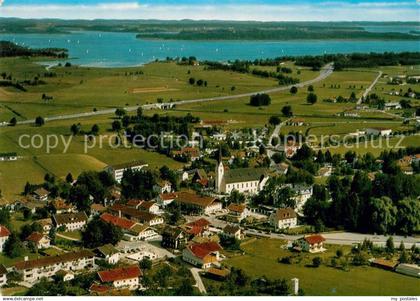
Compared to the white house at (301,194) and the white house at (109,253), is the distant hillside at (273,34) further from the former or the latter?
the white house at (109,253)

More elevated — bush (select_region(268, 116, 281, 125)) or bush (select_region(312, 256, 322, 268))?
bush (select_region(268, 116, 281, 125))

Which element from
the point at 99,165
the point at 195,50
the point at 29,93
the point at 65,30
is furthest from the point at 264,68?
the point at 65,30

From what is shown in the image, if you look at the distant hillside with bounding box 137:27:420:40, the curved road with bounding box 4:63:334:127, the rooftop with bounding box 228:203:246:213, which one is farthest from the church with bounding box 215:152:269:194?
the distant hillside with bounding box 137:27:420:40

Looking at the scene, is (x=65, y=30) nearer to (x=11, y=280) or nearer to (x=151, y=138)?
(x=151, y=138)

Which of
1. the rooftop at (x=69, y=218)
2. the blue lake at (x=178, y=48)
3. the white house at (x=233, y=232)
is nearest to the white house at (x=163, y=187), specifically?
the rooftop at (x=69, y=218)

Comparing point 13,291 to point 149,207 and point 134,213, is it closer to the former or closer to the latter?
point 134,213

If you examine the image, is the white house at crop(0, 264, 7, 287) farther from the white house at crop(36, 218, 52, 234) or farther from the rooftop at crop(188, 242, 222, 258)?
the rooftop at crop(188, 242, 222, 258)
